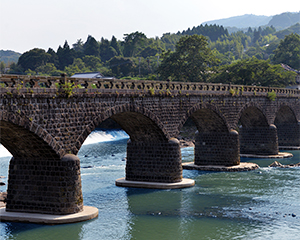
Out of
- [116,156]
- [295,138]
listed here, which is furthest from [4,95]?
[295,138]

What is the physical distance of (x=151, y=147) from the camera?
121ft

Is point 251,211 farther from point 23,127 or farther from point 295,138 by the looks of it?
point 295,138

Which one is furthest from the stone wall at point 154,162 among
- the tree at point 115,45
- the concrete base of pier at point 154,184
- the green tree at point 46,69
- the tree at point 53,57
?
the tree at point 115,45

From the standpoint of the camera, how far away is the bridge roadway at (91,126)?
24.5m

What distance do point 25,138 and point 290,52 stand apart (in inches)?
3846

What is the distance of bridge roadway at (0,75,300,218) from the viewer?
963 inches

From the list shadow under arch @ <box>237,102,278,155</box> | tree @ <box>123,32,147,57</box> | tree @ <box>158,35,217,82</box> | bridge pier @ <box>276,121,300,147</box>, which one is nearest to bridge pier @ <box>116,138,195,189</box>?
shadow under arch @ <box>237,102,278,155</box>

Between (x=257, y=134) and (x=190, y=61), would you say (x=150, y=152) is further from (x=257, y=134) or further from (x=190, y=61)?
(x=190, y=61)

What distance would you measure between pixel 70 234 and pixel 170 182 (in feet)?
43.6

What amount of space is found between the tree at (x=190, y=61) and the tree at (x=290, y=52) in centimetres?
2900

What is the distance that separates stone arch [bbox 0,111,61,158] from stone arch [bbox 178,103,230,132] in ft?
66.8

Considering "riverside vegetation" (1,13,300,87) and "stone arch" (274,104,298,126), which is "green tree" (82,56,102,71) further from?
"stone arch" (274,104,298,126)

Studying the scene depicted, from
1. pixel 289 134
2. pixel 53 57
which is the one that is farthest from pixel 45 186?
pixel 53 57

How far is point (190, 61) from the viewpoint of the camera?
8800 cm
